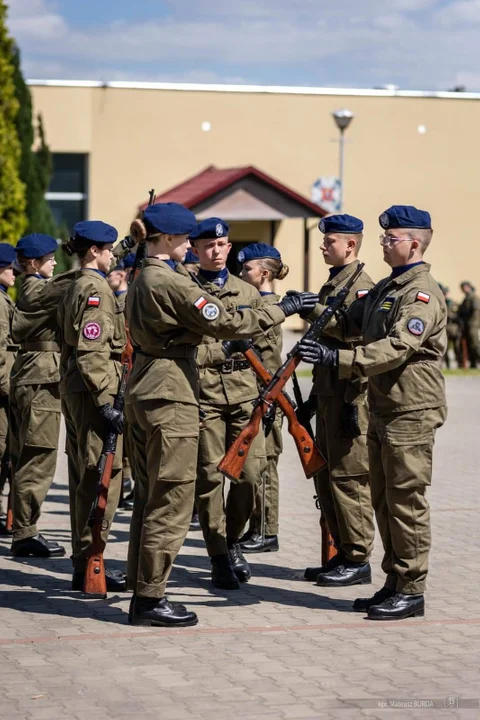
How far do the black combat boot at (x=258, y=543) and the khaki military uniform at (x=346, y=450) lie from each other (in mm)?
1178

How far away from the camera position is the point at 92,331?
277 inches

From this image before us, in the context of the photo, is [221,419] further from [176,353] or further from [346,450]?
[176,353]

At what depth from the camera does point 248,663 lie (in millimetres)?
5703

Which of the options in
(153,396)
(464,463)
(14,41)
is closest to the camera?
(153,396)

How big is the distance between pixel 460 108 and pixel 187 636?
30.7 metres

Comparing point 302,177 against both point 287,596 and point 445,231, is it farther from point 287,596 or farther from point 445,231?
point 287,596

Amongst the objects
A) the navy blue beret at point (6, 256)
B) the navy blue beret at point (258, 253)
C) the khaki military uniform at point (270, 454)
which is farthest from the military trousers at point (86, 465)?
the navy blue beret at point (6, 256)

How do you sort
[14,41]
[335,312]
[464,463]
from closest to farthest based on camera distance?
[335,312] → [464,463] → [14,41]

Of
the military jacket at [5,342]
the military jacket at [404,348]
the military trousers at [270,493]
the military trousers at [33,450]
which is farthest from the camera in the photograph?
the military jacket at [5,342]

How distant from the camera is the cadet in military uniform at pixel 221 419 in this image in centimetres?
732

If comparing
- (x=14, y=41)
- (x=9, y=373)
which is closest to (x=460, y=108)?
(x=14, y=41)

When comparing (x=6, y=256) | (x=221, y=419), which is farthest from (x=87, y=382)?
(x=6, y=256)

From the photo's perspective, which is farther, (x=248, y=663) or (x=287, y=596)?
(x=287, y=596)

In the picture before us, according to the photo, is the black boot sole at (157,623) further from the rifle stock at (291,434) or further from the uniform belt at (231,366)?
the uniform belt at (231,366)
